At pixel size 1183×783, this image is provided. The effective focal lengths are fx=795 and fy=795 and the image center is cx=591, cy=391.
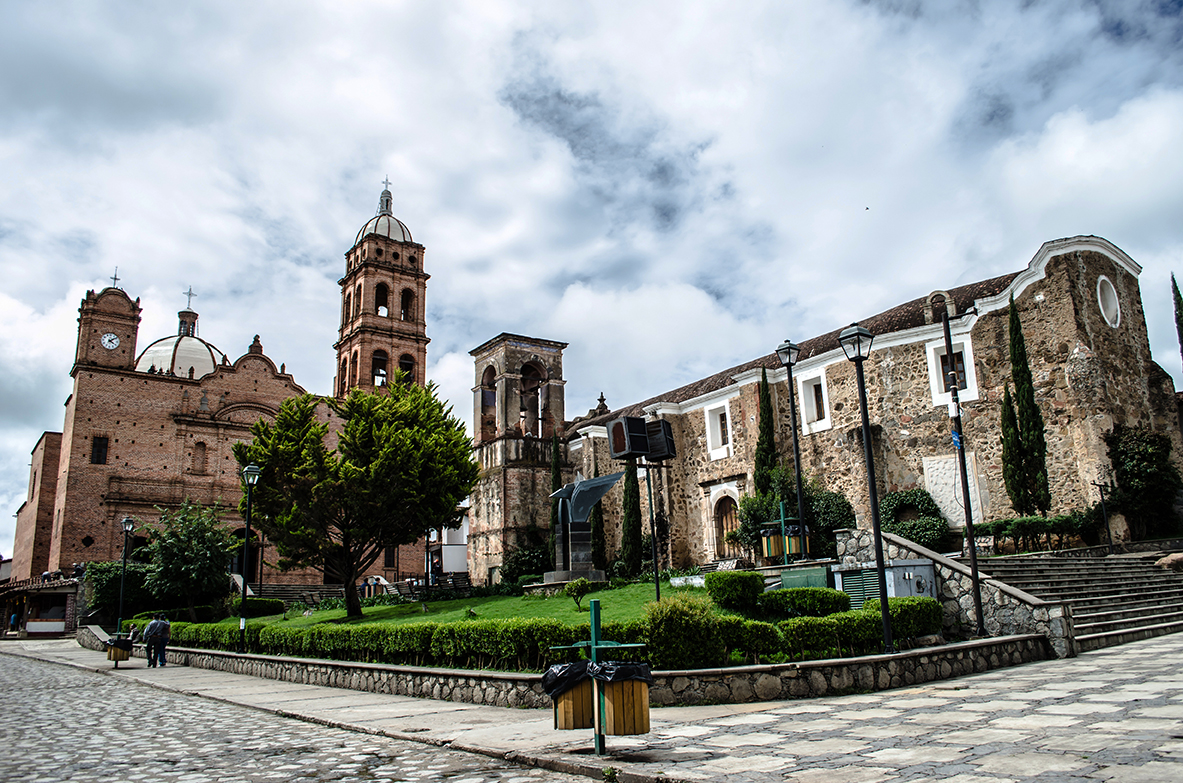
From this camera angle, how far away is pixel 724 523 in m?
28.9

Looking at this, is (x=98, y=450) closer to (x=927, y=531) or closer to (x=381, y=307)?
(x=381, y=307)

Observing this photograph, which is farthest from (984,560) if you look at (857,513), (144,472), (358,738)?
(144,472)

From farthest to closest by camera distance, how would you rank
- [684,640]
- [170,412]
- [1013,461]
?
[170,412]
[1013,461]
[684,640]

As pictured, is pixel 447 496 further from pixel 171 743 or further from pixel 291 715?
pixel 171 743

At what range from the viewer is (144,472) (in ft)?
126

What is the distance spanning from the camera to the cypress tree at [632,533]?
29250 millimetres

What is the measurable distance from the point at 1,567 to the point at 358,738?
211 feet

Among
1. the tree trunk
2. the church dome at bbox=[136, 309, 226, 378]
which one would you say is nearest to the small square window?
the church dome at bbox=[136, 309, 226, 378]

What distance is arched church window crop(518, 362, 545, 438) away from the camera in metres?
35.9

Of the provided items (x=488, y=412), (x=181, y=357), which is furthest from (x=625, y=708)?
(x=181, y=357)

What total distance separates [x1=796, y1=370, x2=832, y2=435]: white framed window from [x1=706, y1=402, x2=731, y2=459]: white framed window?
114 inches

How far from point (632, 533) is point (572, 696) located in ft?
77.2

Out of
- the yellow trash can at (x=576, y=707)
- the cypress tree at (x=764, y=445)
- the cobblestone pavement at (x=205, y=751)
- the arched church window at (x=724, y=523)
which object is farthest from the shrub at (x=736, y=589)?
the arched church window at (x=724, y=523)

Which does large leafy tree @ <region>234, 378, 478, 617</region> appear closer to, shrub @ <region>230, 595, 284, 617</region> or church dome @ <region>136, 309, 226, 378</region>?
shrub @ <region>230, 595, 284, 617</region>
